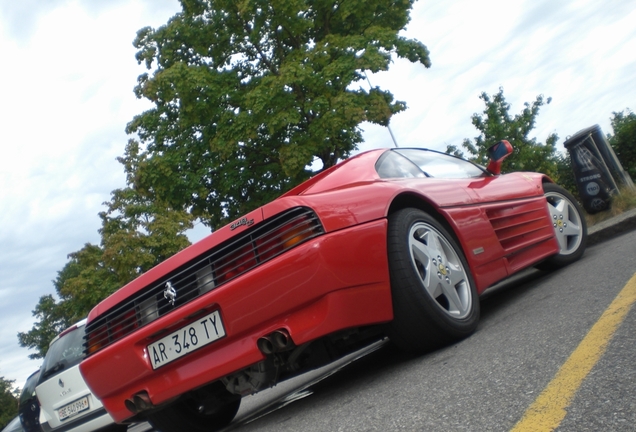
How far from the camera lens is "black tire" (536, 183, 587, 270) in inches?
264

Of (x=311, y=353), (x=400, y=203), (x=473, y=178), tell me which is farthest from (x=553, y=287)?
(x=311, y=353)

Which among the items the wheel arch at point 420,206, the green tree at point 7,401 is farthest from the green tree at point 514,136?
the green tree at point 7,401

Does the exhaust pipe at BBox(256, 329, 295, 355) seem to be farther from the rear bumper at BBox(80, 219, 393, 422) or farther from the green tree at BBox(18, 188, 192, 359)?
the green tree at BBox(18, 188, 192, 359)

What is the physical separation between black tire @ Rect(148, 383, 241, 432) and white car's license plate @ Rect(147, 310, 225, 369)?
1.78ft

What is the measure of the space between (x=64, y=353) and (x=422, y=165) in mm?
4773

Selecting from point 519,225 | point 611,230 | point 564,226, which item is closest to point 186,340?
point 519,225

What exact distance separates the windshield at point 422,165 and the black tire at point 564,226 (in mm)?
906

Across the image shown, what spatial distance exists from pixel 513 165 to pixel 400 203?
1902cm

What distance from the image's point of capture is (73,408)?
791cm

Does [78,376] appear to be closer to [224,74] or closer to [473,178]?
[473,178]

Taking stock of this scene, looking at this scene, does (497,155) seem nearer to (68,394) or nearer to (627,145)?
(68,394)

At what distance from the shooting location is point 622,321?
3.52m

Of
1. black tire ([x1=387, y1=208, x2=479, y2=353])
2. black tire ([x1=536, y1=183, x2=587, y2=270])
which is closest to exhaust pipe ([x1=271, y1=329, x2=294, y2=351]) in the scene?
black tire ([x1=387, y1=208, x2=479, y2=353])

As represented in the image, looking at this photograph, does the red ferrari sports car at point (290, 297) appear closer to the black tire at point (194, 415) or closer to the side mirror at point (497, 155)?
the black tire at point (194, 415)
